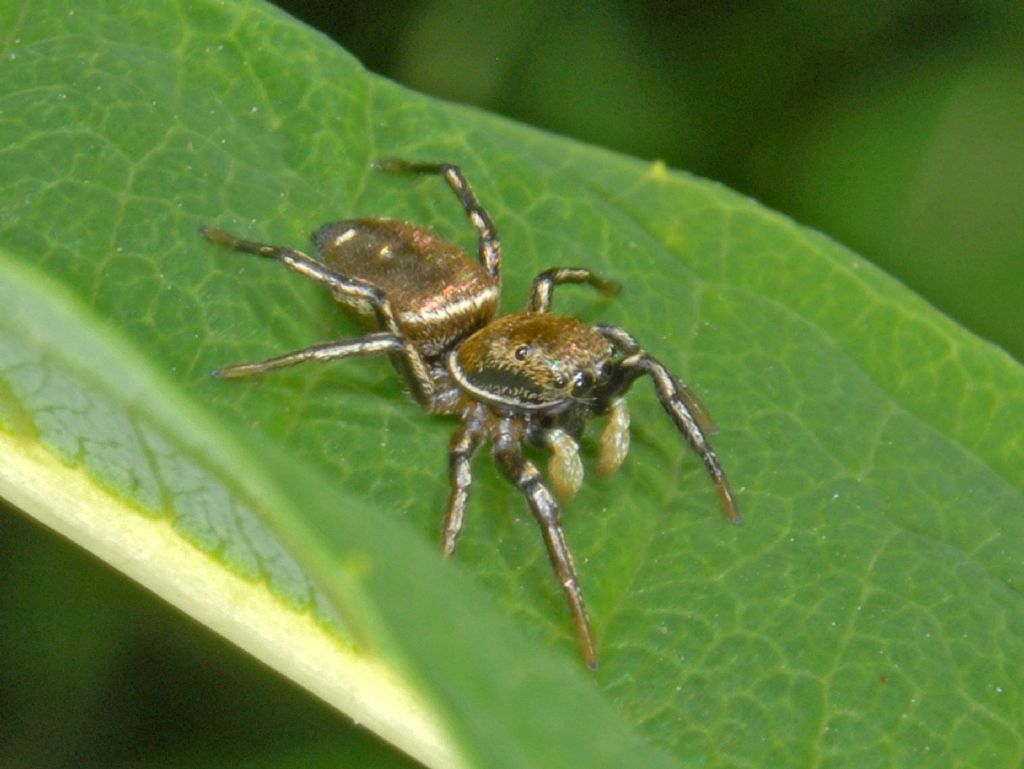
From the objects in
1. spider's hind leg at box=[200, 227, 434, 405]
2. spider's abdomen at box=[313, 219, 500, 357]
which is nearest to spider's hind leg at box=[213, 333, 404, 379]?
spider's hind leg at box=[200, 227, 434, 405]

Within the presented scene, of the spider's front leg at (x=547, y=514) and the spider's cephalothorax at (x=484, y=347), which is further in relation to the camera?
the spider's cephalothorax at (x=484, y=347)

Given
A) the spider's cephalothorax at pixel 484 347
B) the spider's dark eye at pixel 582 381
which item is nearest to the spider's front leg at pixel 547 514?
the spider's cephalothorax at pixel 484 347

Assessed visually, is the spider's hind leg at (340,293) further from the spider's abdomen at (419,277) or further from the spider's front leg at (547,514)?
the spider's front leg at (547,514)

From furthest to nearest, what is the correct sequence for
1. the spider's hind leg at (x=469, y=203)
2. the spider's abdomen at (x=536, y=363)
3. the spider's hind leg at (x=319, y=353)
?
the spider's abdomen at (x=536, y=363)
the spider's hind leg at (x=469, y=203)
the spider's hind leg at (x=319, y=353)

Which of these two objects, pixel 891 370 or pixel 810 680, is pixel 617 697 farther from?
pixel 891 370

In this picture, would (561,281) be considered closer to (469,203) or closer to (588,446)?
(469,203)

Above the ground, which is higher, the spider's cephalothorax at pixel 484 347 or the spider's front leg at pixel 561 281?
the spider's front leg at pixel 561 281
